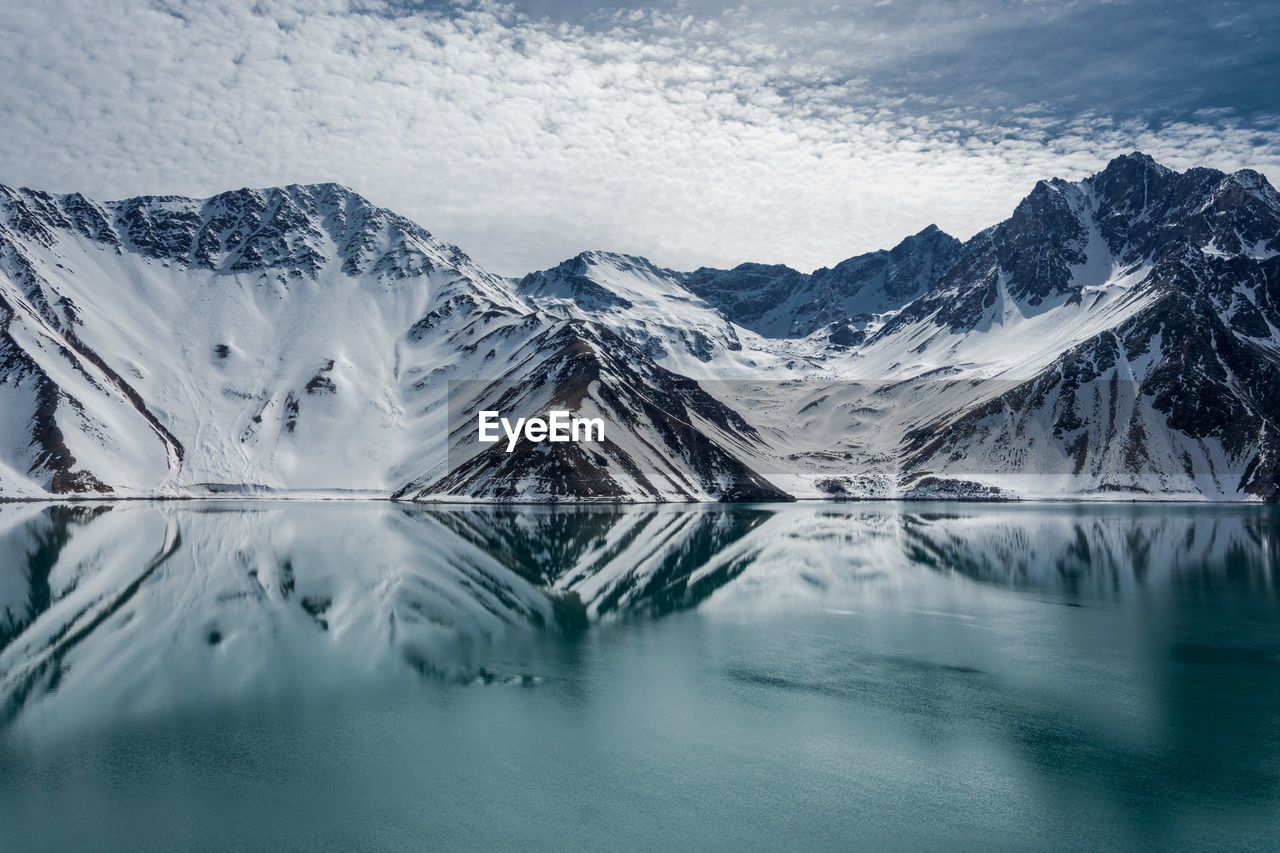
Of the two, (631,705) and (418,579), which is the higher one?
(418,579)

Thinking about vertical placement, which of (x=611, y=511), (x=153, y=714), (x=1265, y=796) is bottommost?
(x=1265, y=796)

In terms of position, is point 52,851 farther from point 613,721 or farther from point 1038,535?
point 1038,535

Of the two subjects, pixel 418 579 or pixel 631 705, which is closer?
pixel 631 705

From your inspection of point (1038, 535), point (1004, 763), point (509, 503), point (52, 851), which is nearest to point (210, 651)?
point (52, 851)

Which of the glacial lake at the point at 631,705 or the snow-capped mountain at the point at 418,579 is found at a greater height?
the snow-capped mountain at the point at 418,579

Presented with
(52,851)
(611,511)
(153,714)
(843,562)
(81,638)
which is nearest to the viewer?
(52,851)

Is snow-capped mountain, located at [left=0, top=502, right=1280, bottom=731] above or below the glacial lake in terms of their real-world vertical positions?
above

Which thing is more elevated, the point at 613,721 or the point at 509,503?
the point at 509,503

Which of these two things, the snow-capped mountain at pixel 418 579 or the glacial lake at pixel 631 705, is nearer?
the glacial lake at pixel 631 705
